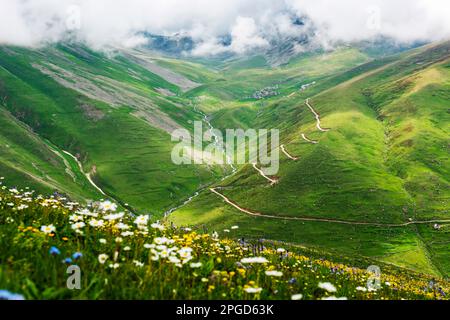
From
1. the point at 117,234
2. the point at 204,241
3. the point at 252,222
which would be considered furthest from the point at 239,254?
the point at 252,222

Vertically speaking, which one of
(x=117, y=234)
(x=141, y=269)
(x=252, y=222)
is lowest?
(x=141, y=269)

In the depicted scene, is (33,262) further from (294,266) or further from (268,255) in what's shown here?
(268,255)

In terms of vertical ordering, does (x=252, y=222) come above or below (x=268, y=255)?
above

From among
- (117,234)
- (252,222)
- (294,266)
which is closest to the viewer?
(117,234)
